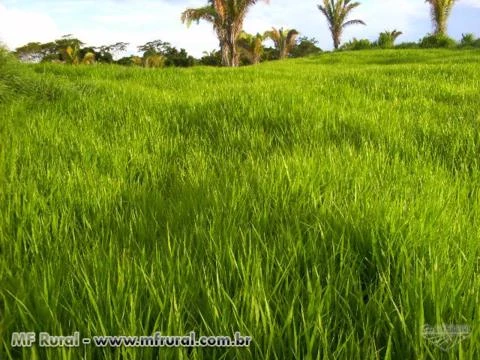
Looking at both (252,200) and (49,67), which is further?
(49,67)

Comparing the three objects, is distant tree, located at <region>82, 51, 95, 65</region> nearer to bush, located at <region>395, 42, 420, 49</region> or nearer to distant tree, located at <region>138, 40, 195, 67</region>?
distant tree, located at <region>138, 40, 195, 67</region>

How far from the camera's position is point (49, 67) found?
835cm

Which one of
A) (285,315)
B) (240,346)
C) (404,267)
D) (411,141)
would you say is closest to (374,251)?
(404,267)

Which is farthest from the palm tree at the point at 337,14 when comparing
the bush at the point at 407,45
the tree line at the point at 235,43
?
the bush at the point at 407,45

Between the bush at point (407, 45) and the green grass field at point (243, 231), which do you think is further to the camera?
the bush at point (407, 45)

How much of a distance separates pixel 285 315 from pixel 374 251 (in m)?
0.40

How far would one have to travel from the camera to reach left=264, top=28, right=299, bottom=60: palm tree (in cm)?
4500

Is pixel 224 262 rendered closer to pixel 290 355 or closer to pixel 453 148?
pixel 290 355

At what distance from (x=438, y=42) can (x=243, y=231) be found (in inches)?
1063

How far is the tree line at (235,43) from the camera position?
26.9 metres

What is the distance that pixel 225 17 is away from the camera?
27312mm

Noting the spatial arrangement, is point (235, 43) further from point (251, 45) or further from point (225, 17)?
point (251, 45)

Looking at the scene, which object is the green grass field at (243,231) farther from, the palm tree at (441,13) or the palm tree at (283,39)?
the palm tree at (283,39)

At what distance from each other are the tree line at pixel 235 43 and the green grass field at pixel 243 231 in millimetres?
10871
